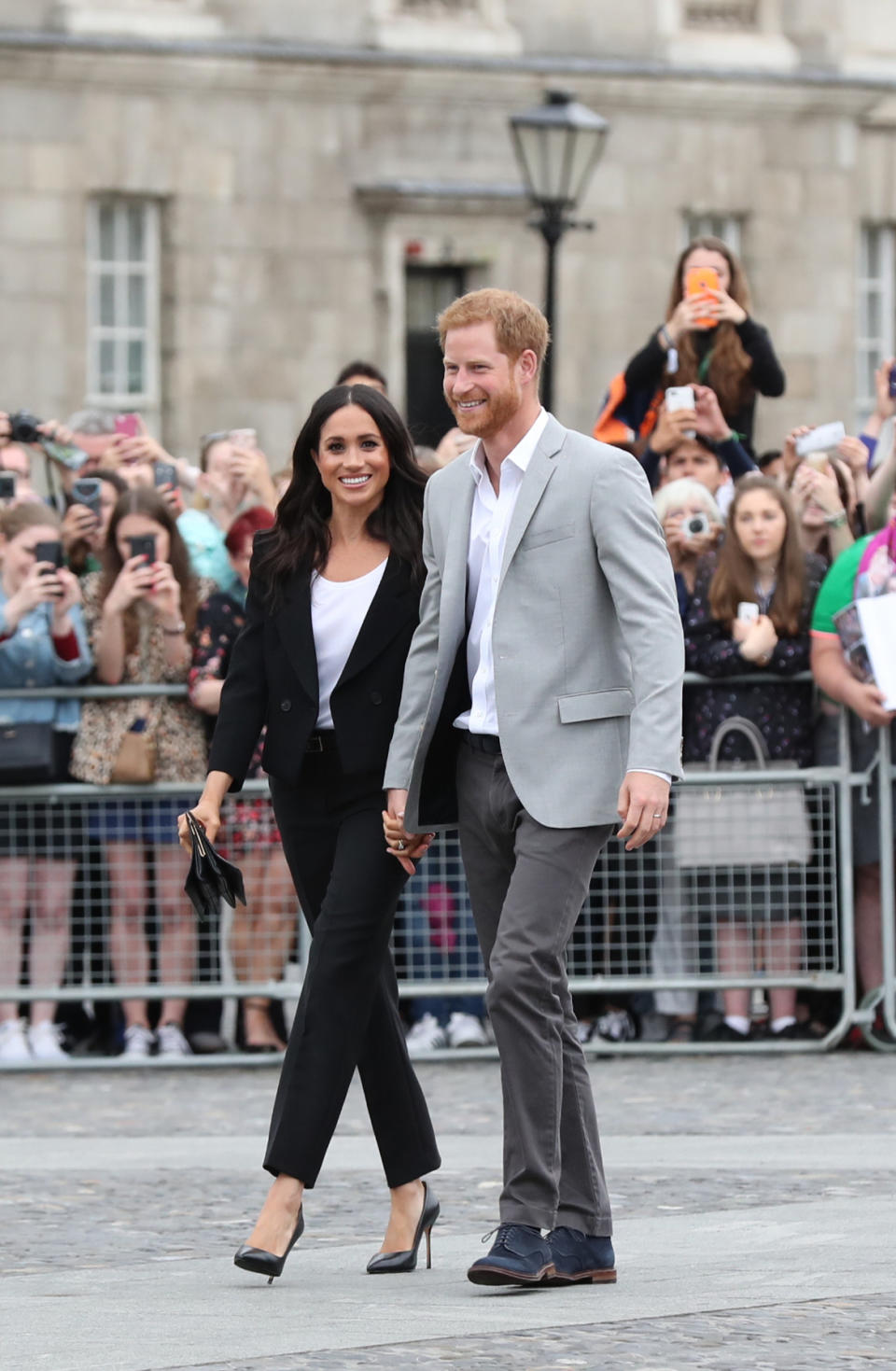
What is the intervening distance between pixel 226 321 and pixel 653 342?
47.0 ft

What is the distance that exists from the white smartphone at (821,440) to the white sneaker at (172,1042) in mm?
3364

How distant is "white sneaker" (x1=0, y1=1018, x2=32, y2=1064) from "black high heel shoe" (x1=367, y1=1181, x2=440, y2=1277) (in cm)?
426

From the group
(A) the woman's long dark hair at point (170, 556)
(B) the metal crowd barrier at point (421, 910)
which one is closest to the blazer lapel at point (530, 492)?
(B) the metal crowd barrier at point (421, 910)

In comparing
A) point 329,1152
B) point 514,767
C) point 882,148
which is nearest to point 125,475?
point 329,1152

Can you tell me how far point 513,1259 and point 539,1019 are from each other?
1.68ft

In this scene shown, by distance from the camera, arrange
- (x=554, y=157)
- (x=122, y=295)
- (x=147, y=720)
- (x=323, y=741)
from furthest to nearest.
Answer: (x=122, y=295) < (x=554, y=157) < (x=147, y=720) < (x=323, y=741)

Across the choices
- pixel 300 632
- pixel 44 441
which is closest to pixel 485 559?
pixel 300 632

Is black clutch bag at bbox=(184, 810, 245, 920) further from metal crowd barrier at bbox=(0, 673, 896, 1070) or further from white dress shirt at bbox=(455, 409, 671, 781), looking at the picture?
metal crowd barrier at bbox=(0, 673, 896, 1070)

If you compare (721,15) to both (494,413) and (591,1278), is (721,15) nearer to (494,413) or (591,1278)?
(494,413)

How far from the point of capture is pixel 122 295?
84.2 ft

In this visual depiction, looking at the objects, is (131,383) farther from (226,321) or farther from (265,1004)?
(265,1004)

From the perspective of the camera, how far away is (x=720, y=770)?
35.4ft

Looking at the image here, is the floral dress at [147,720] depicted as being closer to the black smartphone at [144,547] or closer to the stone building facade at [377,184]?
the black smartphone at [144,547]

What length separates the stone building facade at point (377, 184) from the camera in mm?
25031
